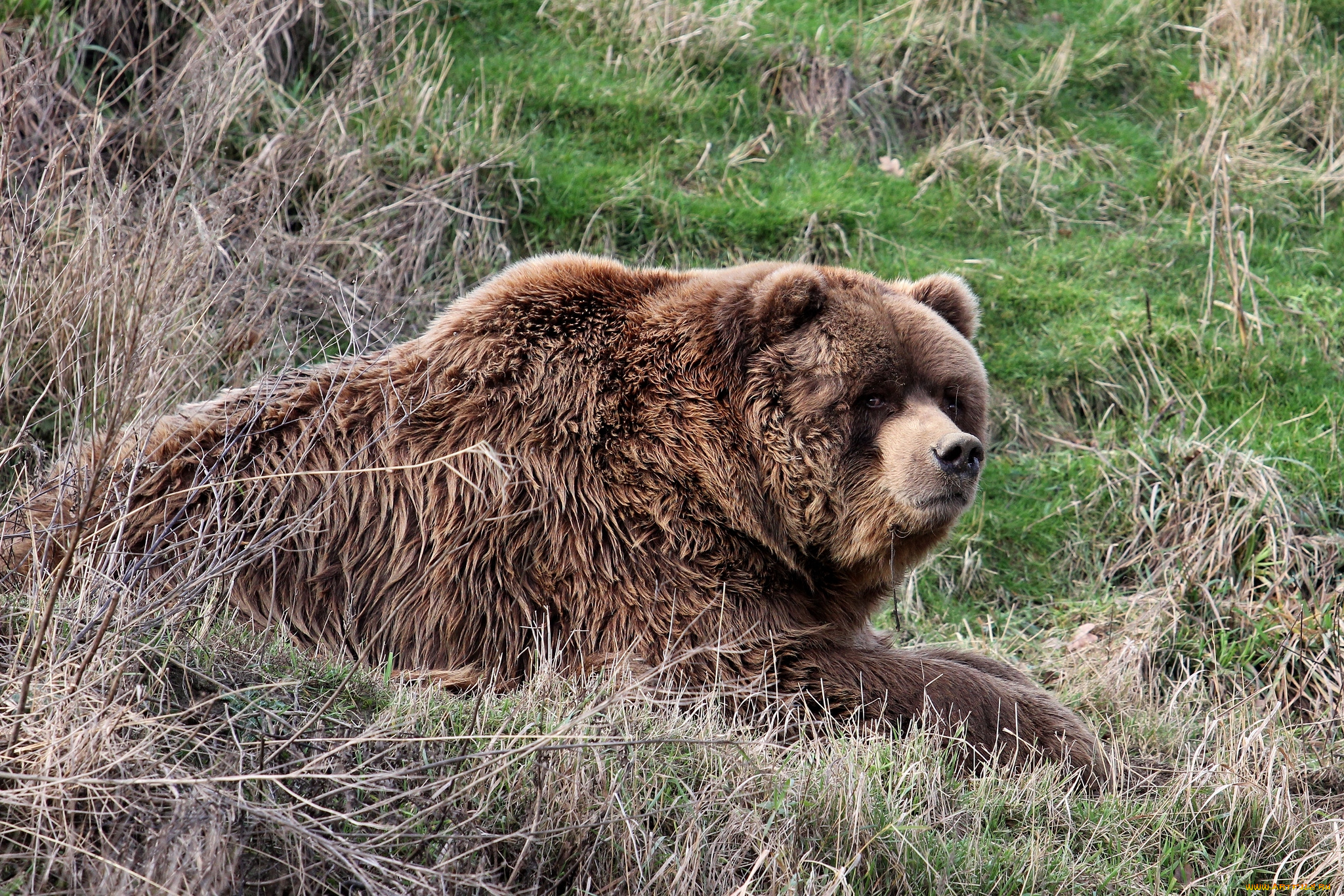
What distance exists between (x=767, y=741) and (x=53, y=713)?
6.31 ft

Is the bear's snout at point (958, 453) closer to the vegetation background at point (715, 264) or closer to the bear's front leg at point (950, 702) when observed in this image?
the bear's front leg at point (950, 702)

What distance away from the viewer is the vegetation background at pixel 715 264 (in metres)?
2.78

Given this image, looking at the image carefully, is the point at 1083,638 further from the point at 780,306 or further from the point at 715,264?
the point at 715,264

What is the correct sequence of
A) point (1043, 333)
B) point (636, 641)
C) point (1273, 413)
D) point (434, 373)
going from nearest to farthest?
1. point (636, 641)
2. point (434, 373)
3. point (1273, 413)
4. point (1043, 333)

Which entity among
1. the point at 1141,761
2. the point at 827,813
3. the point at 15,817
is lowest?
the point at 1141,761

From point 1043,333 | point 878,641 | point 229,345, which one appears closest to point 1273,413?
point 1043,333

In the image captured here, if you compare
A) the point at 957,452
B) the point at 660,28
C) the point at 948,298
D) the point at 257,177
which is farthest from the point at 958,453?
the point at 660,28

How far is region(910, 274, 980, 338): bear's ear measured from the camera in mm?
4730

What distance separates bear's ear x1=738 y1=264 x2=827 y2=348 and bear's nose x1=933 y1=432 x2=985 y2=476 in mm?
665

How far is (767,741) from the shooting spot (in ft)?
11.5

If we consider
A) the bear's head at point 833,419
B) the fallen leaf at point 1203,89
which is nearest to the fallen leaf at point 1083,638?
the bear's head at point 833,419

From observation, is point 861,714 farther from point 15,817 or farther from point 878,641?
point 15,817

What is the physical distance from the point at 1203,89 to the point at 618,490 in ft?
22.7

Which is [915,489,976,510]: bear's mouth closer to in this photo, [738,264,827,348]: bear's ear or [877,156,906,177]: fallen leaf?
[738,264,827,348]: bear's ear
